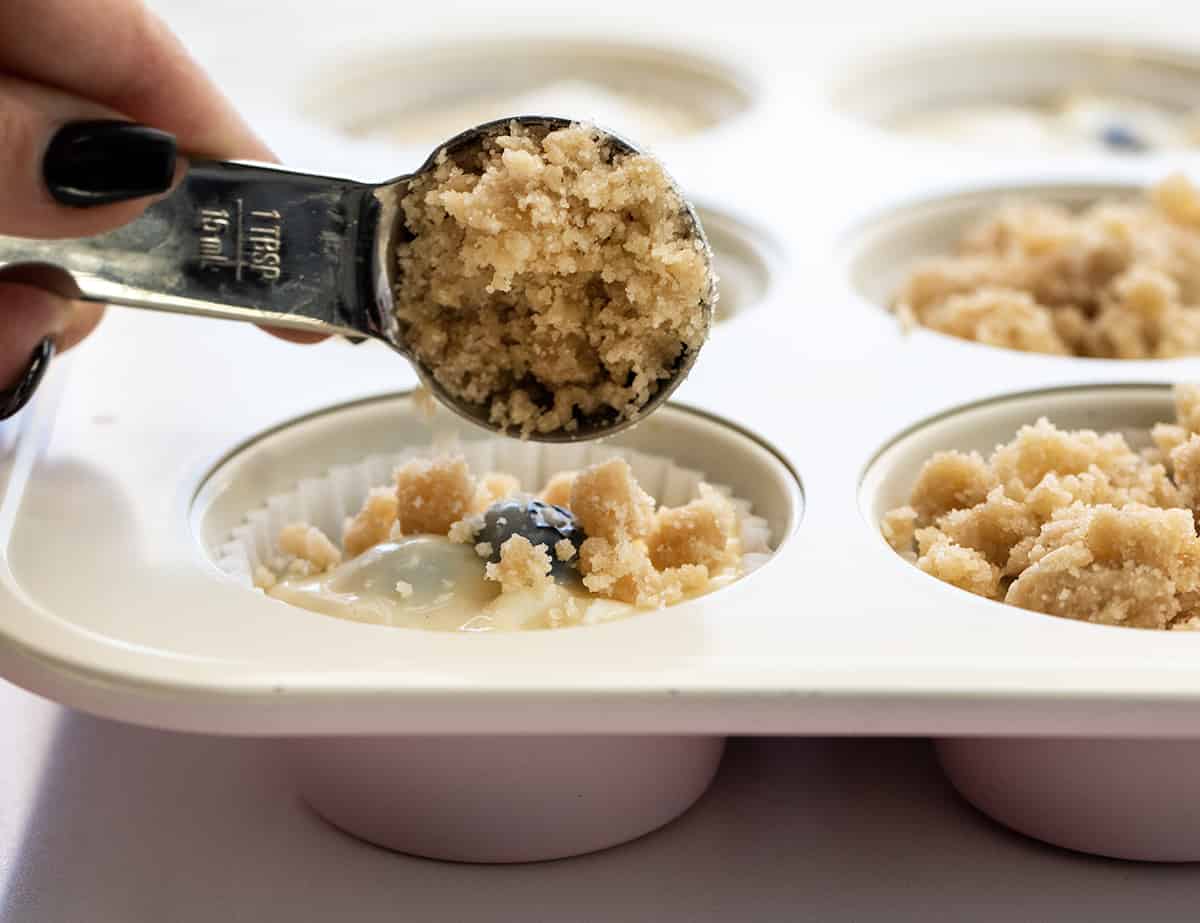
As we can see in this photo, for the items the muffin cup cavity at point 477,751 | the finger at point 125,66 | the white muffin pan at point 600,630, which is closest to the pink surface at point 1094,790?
the white muffin pan at point 600,630

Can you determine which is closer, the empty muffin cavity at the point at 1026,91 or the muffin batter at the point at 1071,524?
the muffin batter at the point at 1071,524

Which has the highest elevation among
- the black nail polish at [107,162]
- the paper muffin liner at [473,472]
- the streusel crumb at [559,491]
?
the black nail polish at [107,162]

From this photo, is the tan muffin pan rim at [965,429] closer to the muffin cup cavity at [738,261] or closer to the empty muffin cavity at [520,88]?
the muffin cup cavity at [738,261]

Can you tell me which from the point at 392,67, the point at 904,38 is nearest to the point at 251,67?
the point at 392,67

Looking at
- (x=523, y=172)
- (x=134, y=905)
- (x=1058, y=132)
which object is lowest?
(x=134, y=905)

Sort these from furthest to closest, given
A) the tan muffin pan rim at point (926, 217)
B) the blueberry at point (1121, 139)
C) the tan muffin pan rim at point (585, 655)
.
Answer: the blueberry at point (1121, 139) → the tan muffin pan rim at point (926, 217) → the tan muffin pan rim at point (585, 655)

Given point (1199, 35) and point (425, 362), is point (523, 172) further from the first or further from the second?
point (1199, 35)
